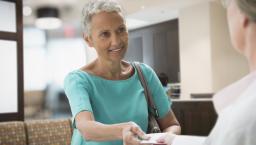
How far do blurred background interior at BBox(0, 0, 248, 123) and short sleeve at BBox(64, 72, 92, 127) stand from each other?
203 centimetres

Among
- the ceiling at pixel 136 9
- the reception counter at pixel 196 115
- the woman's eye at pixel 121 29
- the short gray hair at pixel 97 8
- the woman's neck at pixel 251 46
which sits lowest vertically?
the reception counter at pixel 196 115

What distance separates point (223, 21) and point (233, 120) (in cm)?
575

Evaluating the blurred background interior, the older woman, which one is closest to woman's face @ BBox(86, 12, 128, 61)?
the older woman

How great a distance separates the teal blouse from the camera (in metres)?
1.12

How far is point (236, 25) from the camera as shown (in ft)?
1.75

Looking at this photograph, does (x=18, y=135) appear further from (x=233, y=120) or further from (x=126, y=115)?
(x=233, y=120)

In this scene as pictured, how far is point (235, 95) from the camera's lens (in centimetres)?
54

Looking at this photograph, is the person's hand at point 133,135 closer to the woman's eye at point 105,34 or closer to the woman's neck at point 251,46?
the woman's eye at point 105,34

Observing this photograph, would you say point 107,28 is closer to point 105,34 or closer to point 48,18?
point 105,34

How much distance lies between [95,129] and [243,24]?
639 millimetres

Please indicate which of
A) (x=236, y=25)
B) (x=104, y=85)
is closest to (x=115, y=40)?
(x=104, y=85)

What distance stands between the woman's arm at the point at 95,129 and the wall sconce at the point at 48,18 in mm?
3251

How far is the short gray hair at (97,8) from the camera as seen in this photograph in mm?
1143

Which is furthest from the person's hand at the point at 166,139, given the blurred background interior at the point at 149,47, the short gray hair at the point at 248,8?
the blurred background interior at the point at 149,47
